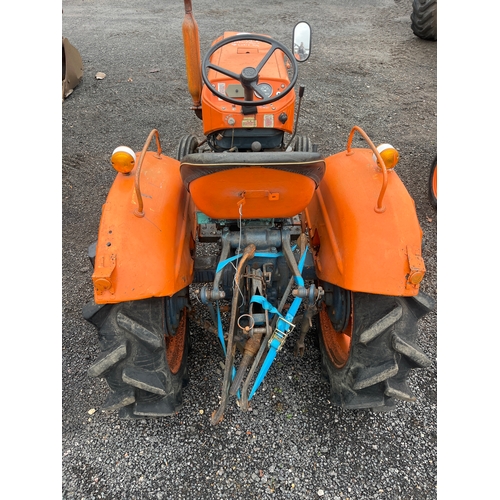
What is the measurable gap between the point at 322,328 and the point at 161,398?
3.20 ft

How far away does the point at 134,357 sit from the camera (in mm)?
1630

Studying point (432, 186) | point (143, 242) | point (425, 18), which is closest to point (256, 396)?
point (143, 242)

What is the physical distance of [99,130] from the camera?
174 inches

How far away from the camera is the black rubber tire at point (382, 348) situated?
1603mm

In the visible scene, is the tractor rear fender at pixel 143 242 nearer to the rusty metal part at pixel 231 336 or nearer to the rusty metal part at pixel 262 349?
the rusty metal part at pixel 231 336

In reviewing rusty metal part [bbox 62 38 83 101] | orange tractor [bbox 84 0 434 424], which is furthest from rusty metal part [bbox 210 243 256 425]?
rusty metal part [bbox 62 38 83 101]

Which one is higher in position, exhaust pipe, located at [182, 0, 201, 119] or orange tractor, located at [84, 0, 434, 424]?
exhaust pipe, located at [182, 0, 201, 119]

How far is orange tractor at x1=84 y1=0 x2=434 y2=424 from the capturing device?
1.52 m

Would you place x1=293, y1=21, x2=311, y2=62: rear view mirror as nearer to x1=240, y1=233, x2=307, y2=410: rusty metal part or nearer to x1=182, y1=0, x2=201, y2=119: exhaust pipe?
x1=182, y1=0, x2=201, y2=119: exhaust pipe

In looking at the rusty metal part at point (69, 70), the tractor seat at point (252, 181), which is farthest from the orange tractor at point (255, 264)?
the rusty metal part at point (69, 70)

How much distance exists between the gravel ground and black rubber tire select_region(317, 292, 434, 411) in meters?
0.33

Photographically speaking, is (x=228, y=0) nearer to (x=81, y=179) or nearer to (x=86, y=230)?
(x=81, y=179)

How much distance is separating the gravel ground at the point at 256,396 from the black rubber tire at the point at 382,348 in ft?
1.09

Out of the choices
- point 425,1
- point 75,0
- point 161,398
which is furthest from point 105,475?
point 75,0
